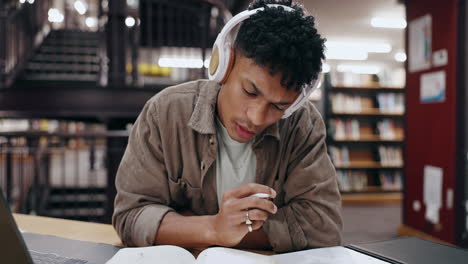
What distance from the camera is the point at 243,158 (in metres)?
1.05

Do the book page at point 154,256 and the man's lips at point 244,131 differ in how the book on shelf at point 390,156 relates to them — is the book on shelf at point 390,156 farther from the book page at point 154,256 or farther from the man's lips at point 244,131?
the book page at point 154,256

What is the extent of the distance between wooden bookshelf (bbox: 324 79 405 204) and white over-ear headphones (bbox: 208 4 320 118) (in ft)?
14.5

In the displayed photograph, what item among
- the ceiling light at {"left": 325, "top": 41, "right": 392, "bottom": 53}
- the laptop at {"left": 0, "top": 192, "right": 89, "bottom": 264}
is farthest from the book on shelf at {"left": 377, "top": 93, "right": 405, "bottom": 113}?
the laptop at {"left": 0, "top": 192, "right": 89, "bottom": 264}

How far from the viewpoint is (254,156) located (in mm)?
1040

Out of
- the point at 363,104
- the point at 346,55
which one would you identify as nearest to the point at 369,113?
the point at 363,104

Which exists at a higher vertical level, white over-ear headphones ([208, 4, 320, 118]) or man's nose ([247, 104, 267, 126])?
white over-ear headphones ([208, 4, 320, 118])

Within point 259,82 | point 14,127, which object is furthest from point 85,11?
point 259,82

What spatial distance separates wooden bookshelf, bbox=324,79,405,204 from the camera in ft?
17.1

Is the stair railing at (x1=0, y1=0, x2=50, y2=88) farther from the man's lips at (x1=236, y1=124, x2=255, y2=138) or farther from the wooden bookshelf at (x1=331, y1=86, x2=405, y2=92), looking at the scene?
the wooden bookshelf at (x1=331, y1=86, x2=405, y2=92)

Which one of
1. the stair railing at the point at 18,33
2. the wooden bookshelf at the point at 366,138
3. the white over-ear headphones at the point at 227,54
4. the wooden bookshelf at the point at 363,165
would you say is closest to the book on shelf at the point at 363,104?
the wooden bookshelf at the point at 366,138

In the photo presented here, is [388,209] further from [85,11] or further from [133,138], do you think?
[85,11]

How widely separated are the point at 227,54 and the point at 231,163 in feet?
1.03

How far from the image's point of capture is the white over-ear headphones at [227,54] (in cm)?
87

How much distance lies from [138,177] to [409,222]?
10.4 feet
